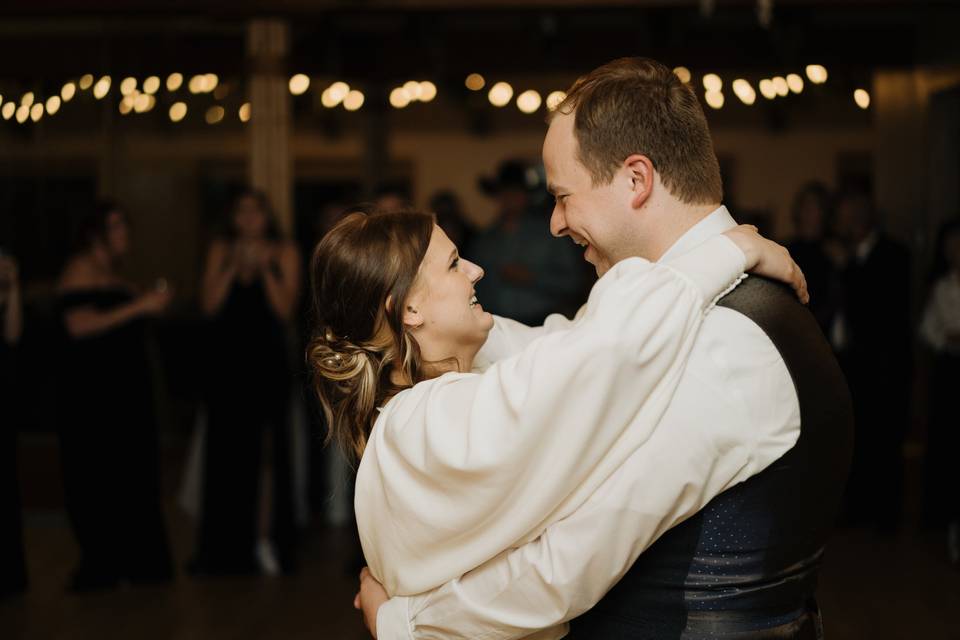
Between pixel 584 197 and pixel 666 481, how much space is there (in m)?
0.42

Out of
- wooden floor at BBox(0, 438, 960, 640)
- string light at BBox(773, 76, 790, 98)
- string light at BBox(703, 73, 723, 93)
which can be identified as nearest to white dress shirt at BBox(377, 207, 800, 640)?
wooden floor at BBox(0, 438, 960, 640)

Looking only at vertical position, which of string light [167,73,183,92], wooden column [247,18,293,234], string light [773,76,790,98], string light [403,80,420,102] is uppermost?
string light [403,80,420,102]

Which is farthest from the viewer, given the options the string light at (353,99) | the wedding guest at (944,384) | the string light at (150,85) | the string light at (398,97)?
the string light at (398,97)

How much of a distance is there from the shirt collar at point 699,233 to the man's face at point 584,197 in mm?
69

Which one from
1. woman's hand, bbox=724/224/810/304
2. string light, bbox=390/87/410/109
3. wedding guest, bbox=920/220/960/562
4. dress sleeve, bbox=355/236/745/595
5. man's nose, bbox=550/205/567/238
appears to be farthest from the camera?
string light, bbox=390/87/410/109

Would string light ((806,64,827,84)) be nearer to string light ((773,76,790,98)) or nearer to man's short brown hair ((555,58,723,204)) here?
string light ((773,76,790,98))

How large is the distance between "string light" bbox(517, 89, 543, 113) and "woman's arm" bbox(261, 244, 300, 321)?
4398 mm

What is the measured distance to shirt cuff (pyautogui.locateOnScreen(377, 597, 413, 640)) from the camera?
56.3 inches

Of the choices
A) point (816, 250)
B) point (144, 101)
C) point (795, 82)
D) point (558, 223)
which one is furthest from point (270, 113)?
point (558, 223)

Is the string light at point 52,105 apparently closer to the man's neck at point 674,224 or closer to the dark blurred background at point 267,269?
the dark blurred background at point 267,269

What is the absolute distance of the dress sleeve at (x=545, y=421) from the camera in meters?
1.19

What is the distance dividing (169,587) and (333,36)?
147 inches

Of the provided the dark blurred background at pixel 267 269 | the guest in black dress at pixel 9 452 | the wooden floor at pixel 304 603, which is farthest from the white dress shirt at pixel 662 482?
the guest in black dress at pixel 9 452

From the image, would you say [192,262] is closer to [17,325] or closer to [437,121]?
[17,325]
